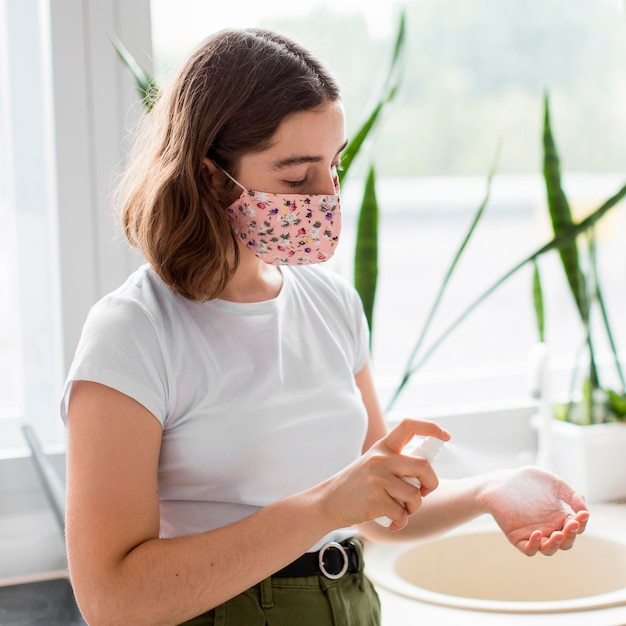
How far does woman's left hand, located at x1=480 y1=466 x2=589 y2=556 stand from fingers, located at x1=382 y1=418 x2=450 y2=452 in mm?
209

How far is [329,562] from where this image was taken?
3.89ft

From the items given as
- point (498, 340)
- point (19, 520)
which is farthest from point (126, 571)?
point (498, 340)

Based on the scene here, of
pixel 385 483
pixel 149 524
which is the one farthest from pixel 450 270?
pixel 149 524

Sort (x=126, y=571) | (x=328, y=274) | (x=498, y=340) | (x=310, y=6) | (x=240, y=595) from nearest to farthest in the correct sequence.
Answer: (x=126, y=571) < (x=240, y=595) < (x=328, y=274) < (x=310, y=6) < (x=498, y=340)

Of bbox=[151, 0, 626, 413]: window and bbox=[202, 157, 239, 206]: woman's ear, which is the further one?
bbox=[151, 0, 626, 413]: window

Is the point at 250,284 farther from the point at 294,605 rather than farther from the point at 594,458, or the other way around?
the point at 594,458

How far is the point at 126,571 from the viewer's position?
987 mm

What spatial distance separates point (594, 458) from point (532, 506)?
825 millimetres

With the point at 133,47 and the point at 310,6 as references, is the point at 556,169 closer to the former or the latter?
the point at 310,6

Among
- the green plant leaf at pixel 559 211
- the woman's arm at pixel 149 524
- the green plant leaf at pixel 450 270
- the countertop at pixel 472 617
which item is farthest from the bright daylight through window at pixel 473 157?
the woman's arm at pixel 149 524

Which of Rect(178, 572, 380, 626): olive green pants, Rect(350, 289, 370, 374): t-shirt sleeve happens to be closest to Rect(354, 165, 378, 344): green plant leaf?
Rect(350, 289, 370, 374): t-shirt sleeve

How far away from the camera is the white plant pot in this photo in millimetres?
1915

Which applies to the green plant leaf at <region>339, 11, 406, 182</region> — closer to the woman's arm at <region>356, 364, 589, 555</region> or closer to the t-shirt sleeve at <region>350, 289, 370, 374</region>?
the t-shirt sleeve at <region>350, 289, 370, 374</region>

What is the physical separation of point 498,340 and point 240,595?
4.96 feet
